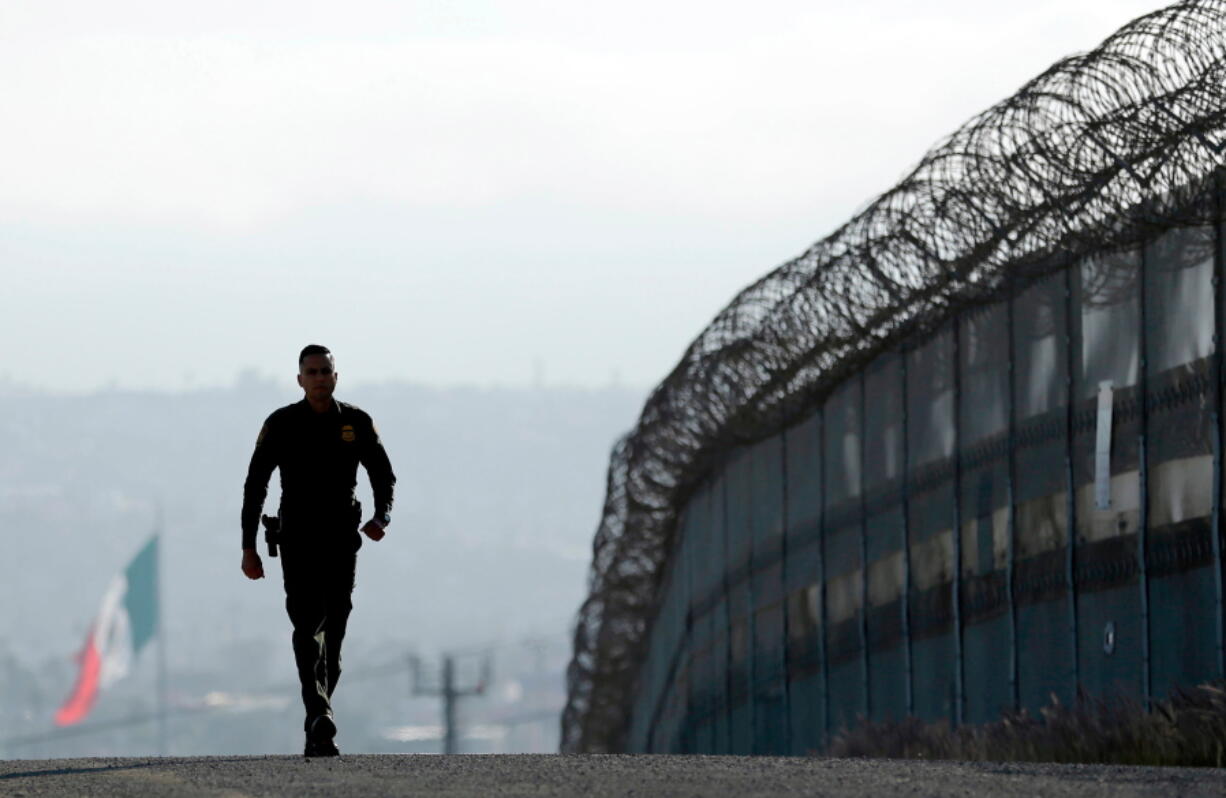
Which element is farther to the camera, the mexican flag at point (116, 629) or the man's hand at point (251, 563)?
the mexican flag at point (116, 629)

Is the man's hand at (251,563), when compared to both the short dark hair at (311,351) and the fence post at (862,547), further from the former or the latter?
the fence post at (862,547)

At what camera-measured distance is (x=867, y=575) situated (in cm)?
2562

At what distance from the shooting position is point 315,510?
41.5ft

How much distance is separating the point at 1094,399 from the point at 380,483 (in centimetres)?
819

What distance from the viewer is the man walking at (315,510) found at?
41.3 ft

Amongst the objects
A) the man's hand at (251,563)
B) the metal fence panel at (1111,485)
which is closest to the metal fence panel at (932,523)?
the metal fence panel at (1111,485)

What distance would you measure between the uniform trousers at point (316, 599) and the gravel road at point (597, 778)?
15.2 inches

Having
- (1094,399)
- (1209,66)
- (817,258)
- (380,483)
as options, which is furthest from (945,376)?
(380,483)

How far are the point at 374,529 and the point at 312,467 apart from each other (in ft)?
1.37

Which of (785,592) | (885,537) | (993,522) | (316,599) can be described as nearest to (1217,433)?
(993,522)

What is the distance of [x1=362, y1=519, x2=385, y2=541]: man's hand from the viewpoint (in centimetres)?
1245

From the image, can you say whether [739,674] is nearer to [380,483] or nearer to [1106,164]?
[1106,164]

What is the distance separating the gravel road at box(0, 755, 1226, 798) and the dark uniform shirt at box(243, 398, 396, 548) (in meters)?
1.13

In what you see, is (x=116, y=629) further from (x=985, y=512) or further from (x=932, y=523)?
(x=985, y=512)
